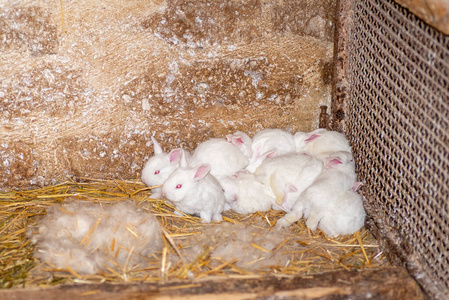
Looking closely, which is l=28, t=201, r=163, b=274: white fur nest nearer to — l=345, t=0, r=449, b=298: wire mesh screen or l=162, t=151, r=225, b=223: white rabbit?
l=162, t=151, r=225, b=223: white rabbit

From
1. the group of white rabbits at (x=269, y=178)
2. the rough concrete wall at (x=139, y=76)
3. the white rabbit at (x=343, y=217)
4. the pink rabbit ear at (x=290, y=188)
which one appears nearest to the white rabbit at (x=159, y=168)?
the group of white rabbits at (x=269, y=178)

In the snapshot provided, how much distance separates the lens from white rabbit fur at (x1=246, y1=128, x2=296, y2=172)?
3883 millimetres

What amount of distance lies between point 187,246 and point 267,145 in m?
1.08

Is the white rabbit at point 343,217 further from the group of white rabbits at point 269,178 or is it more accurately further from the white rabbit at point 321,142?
the white rabbit at point 321,142

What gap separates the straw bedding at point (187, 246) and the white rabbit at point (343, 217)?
62 mm

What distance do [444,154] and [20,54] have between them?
283cm

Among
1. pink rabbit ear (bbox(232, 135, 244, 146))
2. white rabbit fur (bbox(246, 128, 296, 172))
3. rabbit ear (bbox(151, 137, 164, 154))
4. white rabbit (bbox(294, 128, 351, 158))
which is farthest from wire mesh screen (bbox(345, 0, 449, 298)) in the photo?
rabbit ear (bbox(151, 137, 164, 154))

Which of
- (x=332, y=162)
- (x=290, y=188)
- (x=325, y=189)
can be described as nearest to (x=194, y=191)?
(x=290, y=188)

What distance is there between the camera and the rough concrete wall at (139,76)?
3646mm

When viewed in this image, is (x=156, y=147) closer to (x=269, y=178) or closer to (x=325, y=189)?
(x=269, y=178)

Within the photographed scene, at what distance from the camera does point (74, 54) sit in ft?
12.1

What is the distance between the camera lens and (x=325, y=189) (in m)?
3.43

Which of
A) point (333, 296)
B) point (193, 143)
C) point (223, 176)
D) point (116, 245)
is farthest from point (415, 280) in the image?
point (193, 143)

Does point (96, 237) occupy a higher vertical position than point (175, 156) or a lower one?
lower
